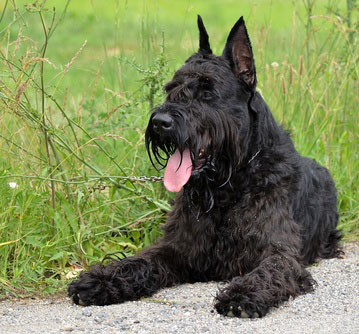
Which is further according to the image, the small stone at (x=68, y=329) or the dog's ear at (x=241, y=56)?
the dog's ear at (x=241, y=56)

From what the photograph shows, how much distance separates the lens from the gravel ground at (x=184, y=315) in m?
4.47

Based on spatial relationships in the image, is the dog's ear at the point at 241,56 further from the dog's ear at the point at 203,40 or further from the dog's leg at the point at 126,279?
the dog's leg at the point at 126,279

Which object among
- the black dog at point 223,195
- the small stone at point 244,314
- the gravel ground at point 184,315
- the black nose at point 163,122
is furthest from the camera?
the black dog at point 223,195

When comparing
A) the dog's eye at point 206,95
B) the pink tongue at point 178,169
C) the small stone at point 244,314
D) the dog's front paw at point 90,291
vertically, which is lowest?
the dog's front paw at point 90,291

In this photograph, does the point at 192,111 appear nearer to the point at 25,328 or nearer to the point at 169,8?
the point at 25,328

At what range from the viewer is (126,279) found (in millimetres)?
5289

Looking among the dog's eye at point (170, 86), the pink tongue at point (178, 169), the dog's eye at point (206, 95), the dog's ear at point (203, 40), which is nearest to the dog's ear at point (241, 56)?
the dog's ear at point (203, 40)

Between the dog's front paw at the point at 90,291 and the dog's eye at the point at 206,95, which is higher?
the dog's eye at the point at 206,95

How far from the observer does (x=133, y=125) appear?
7.18 metres

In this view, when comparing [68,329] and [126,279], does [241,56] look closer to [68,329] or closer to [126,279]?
[126,279]

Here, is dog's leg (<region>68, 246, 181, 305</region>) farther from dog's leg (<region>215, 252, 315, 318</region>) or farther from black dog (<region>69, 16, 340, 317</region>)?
dog's leg (<region>215, 252, 315, 318</region>)

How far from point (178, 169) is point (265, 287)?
0.95 meters

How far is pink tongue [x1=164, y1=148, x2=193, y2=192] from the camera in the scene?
5.18m

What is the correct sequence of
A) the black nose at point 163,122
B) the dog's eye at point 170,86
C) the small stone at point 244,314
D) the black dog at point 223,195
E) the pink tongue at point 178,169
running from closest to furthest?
1. the small stone at point 244,314
2. the black nose at point 163,122
3. the black dog at point 223,195
4. the pink tongue at point 178,169
5. the dog's eye at point 170,86
